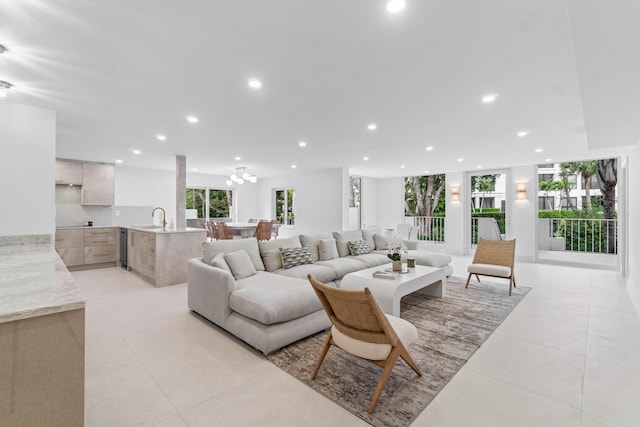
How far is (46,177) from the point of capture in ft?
12.2

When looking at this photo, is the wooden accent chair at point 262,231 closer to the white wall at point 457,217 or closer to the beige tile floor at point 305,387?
the beige tile floor at point 305,387

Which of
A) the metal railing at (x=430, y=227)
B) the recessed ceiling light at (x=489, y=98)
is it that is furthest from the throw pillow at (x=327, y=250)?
the metal railing at (x=430, y=227)

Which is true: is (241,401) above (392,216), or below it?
below

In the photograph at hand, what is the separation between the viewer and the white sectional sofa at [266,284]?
2654 mm

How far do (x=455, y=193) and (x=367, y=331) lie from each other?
8091mm

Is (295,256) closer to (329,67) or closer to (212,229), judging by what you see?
(329,67)

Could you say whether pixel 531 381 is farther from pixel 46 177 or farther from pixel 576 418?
pixel 46 177

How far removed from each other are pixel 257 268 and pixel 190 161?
4.97 m

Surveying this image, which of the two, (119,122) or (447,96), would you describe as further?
(119,122)

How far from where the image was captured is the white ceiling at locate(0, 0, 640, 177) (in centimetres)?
189

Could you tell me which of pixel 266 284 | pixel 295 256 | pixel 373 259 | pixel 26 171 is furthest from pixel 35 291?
pixel 373 259

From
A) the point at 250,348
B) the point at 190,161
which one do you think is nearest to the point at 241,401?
the point at 250,348

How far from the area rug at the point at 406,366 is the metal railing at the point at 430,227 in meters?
6.11

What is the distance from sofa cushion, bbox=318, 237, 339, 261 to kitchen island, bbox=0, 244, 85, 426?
3.79m
